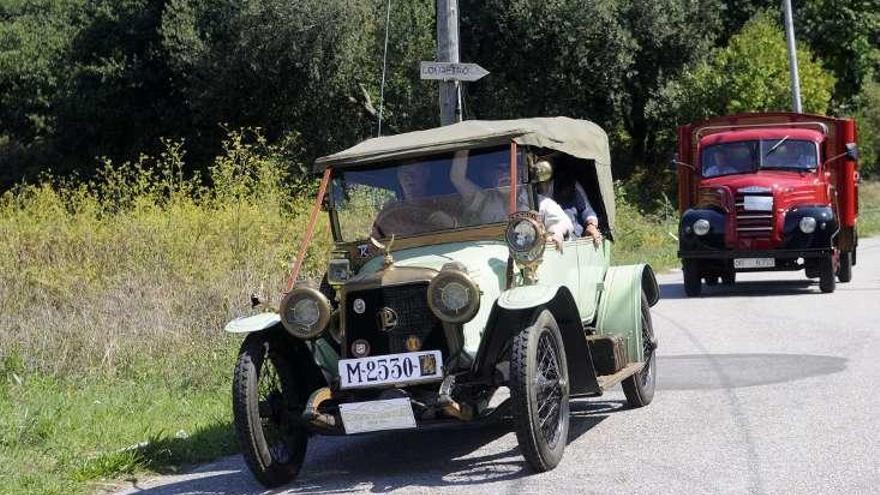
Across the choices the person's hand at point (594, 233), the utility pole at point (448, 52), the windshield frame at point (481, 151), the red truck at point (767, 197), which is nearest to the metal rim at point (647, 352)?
the person's hand at point (594, 233)

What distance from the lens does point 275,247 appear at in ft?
48.1

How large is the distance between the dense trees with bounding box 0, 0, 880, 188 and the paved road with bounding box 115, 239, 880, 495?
25057 mm

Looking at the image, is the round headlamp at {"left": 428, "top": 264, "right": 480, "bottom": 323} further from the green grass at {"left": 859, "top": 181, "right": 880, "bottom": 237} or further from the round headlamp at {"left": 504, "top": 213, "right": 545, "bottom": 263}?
the green grass at {"left": 859, "top": 181, "right": 880, "bottom": 237}

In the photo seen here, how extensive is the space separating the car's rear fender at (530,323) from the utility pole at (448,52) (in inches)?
302

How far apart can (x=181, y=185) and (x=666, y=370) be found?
294 inches

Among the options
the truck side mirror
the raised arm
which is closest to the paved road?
the raised arm

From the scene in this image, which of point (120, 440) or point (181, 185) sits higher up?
point (181, 185)

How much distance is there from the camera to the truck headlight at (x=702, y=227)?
1730cm

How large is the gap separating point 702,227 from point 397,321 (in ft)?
35.5

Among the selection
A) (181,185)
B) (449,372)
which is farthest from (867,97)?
(449,372)

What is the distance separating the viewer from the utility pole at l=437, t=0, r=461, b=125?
Result: 1525cm

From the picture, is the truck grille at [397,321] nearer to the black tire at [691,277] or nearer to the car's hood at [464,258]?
the car's hood at [464,258]

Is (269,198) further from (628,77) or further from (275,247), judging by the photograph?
(628,77)

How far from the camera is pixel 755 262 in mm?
17109
